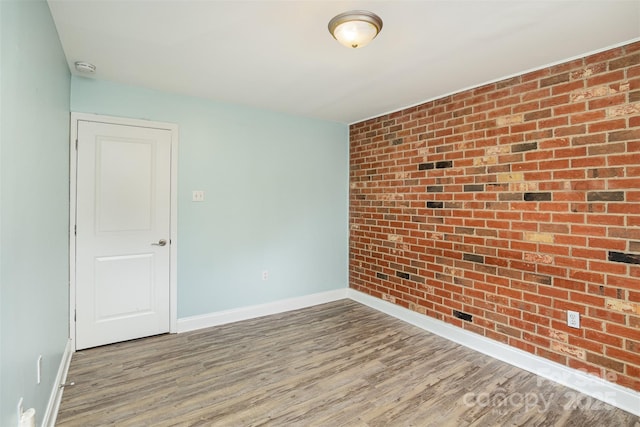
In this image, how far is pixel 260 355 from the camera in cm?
265

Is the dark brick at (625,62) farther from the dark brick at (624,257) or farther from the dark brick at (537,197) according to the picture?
the dark brick at (624,257)

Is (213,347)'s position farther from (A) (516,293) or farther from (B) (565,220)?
(B) (565,220)

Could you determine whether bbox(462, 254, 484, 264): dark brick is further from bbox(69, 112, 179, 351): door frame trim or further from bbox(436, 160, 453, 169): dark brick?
bbox(69, 112, 179, 351): door frame trim

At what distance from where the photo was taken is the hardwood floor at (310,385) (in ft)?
6.19

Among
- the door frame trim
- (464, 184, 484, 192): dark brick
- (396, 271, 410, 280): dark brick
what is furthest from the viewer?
(396, 271, 410, 280): dark brick

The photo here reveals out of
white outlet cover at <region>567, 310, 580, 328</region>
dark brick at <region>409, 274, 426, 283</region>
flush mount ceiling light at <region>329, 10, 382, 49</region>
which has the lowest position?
white outlet cover at <region>567, 310, 580, 328</region>

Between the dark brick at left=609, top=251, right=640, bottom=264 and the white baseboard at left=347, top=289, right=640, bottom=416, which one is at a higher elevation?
the dark brick at left=609, top=251, right=640, bottom=264

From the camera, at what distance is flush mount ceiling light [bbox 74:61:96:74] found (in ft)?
7.77

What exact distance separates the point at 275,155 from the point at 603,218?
9.71 ft

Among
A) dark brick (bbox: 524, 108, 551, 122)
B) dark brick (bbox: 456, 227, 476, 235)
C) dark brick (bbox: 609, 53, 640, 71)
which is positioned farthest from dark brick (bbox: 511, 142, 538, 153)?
dark brick (bbox: 456, 227, 476, 235)

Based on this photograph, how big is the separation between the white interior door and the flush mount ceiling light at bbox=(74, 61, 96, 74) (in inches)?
16.2

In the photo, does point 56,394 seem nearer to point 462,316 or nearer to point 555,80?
point 462,316

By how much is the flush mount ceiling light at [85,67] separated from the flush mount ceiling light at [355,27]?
195cm

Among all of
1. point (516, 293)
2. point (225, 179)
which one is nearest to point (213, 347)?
point (225, 179)
